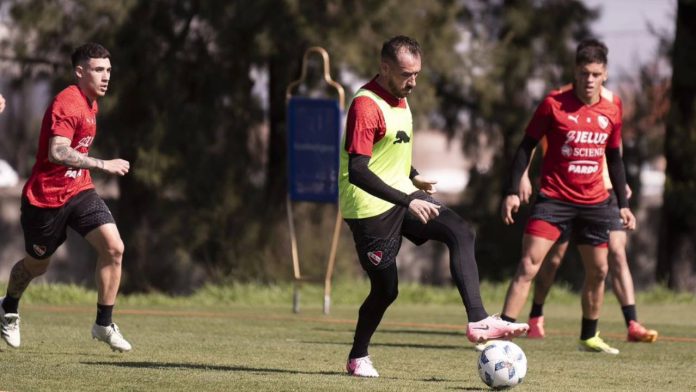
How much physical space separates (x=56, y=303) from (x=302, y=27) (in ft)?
22.2

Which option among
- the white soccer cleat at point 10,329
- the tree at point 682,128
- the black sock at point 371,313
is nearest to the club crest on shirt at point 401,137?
the black sock at point 371,313

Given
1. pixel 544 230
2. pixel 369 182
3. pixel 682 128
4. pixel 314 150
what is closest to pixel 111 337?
pixel 369 182

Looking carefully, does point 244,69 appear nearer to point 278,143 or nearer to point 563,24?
point 278,143

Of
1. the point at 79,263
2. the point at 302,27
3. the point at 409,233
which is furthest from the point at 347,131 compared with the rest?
the point at 79,263

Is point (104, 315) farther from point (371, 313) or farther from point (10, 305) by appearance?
point (371, 313)

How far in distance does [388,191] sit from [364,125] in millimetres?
427

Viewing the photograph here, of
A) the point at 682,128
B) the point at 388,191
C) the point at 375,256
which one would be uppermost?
the point at 682,128

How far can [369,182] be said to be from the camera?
8.09 metres

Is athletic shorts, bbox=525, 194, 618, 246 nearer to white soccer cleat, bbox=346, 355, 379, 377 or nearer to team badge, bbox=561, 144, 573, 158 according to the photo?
team badge, bbox=561, 144, 573, 158

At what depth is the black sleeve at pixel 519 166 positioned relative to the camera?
10.5 meters

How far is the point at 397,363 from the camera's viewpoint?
959 cm

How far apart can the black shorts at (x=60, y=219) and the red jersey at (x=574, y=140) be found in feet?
10.7

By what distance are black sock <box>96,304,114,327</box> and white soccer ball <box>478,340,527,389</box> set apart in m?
2.86

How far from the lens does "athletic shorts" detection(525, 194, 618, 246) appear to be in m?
10.8
